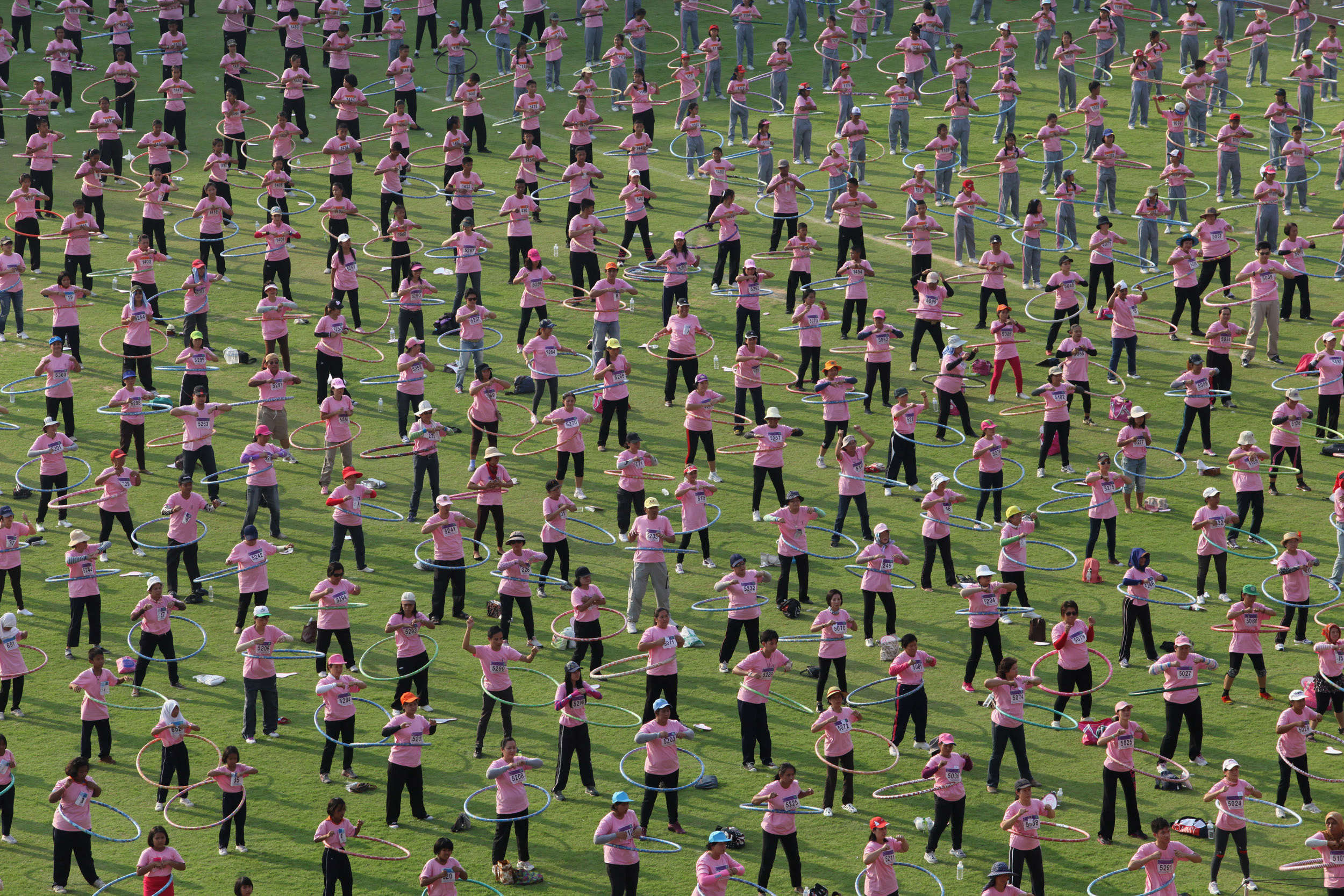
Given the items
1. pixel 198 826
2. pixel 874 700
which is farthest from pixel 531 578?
pixel 198 826

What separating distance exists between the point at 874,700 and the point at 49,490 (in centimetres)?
1541

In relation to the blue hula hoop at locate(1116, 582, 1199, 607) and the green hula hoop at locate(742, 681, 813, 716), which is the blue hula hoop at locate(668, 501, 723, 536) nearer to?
the green hula hoop at locate(742, 681, 813, 716)

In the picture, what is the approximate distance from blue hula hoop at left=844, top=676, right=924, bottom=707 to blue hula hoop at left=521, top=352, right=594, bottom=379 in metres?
9.97

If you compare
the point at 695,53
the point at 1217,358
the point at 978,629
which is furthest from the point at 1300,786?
the point at 695,53

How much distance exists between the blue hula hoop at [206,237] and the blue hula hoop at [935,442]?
1645 centimetres

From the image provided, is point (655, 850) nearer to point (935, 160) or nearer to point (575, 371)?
point (575, 371)

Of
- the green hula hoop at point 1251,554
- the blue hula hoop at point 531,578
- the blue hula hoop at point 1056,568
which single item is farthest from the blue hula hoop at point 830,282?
the blue hula hoop at point 531,578

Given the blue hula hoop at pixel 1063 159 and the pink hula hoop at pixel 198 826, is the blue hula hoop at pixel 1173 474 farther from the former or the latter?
the pink hula hoop at pixel 198 826

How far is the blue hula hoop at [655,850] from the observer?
2533cm

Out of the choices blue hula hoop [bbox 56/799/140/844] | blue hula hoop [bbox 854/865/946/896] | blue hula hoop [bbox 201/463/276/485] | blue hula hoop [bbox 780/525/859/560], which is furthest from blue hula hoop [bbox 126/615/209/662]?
blue hula hoop [bbox 854/865/946/896]

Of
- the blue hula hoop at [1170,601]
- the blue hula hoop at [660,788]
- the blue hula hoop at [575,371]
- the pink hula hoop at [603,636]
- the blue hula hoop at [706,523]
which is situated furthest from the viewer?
the blue hula hoop at [575,371]

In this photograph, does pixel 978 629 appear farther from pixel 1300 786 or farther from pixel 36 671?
pixel 36 671

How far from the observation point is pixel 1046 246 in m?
46.1

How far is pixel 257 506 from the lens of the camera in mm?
34438
